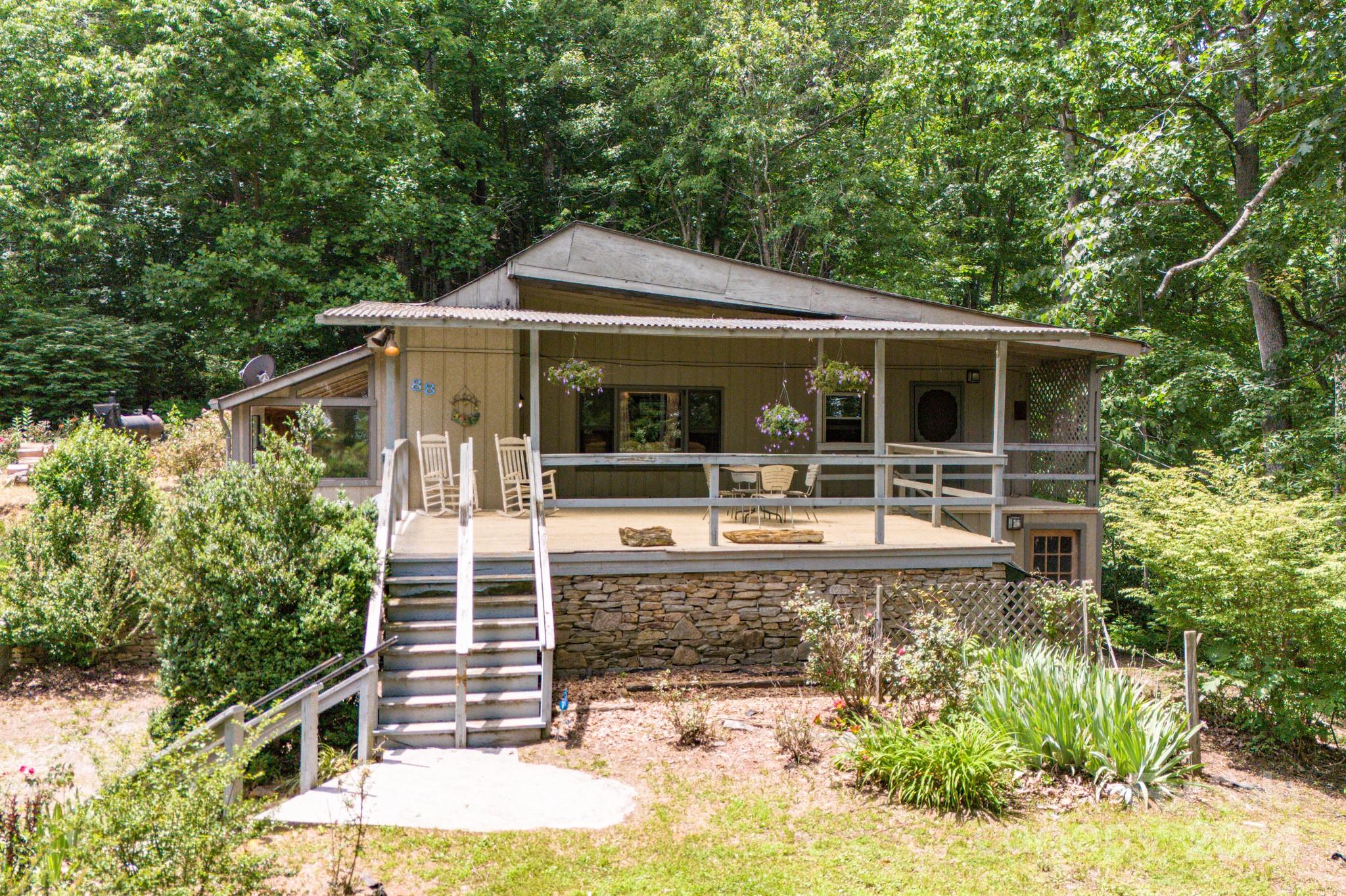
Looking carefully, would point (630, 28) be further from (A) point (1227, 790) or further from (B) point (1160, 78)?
(A) point (1227, 790)

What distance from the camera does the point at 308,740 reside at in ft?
19.0

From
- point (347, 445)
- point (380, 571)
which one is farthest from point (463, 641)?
point (347, 445)

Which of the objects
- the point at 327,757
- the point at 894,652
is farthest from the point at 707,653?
the point at 327,757

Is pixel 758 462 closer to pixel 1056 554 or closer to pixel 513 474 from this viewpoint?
pixel 513 474

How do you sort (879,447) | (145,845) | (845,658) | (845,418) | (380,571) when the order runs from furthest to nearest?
(845,418) → (879,447) → (380,571) → (845,658) → (145,845)

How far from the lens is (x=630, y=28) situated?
23.0m

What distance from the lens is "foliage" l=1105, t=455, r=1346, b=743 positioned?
23.9 ft

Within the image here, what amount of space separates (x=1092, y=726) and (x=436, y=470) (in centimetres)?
779

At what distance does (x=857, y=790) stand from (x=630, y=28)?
21749 millimetres

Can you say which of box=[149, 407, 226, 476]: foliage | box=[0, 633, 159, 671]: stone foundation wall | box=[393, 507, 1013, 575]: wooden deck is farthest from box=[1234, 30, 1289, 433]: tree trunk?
box=[149, 407, 226, 476]: foliage

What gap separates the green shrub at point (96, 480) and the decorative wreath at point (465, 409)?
3577 mm

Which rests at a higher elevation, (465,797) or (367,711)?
(367,711)

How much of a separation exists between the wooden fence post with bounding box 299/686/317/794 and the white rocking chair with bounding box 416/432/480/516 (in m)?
5.09

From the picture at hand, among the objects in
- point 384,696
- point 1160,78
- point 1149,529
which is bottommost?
point 384,696
